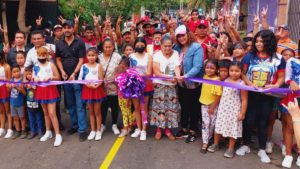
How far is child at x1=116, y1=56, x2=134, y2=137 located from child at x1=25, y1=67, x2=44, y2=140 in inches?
56.5

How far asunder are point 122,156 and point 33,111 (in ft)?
6.01

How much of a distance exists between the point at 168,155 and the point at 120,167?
812 mm

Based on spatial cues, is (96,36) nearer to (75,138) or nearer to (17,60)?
(17,60)

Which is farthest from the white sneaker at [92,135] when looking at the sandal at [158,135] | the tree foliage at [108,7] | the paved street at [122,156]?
the tree foliage at [108,7]

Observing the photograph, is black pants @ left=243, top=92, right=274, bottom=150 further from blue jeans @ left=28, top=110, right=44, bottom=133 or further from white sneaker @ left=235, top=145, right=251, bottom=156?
blue jeans @ left=28, top=110, right=44, bottom=133

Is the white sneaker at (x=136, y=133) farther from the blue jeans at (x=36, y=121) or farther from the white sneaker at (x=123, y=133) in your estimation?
the blue jeans at (x=36, y=121)

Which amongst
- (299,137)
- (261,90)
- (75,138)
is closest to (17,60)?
(75,138)

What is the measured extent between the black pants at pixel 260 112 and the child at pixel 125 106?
2.00m

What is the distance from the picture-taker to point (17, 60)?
5586 millimetres

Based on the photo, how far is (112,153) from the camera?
496 centimetres

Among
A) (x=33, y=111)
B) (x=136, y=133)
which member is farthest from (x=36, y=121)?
(x=136, y=133)

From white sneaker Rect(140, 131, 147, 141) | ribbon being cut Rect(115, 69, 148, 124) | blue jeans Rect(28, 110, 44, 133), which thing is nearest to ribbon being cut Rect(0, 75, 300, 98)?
ribbon being cut Rect(115, 69, 148, 124)

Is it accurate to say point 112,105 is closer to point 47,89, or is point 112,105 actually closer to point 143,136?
point 143,136

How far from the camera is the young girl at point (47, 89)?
207 inches
